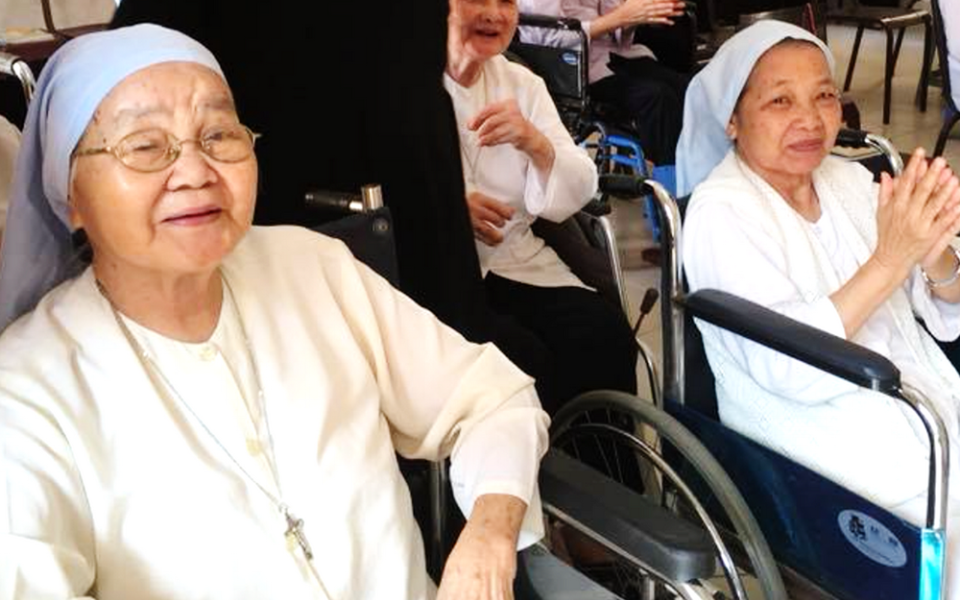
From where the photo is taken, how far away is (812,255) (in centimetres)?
189

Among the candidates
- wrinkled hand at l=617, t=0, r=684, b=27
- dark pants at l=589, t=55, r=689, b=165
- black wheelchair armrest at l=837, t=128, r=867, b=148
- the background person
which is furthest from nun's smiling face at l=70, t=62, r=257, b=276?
wrinkled hand at l=617, t=0, r=684, b=27

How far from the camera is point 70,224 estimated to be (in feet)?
4.05

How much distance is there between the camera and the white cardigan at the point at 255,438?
3.70ft

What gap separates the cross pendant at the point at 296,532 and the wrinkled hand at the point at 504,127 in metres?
0.95

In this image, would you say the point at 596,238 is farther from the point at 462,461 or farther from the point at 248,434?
the point at 248,434

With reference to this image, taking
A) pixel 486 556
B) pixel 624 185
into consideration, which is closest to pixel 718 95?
pixel 624 185

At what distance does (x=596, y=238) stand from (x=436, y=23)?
2.47 ft

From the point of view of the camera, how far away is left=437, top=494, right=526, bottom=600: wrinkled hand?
1266mm

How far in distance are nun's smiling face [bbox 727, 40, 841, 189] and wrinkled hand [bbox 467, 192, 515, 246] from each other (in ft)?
1.65

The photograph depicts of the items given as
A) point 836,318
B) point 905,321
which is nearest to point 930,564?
point 836,318

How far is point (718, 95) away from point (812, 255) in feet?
1.12

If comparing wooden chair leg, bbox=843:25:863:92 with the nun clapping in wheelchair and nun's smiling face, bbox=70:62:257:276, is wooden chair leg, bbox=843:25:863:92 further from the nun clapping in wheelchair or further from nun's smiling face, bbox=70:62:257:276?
nun's smiling face, bbox=70:62:257:276

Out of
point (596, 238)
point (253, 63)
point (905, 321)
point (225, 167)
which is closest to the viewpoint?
point (225, 167)

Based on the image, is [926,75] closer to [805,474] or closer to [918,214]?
[918,214]
